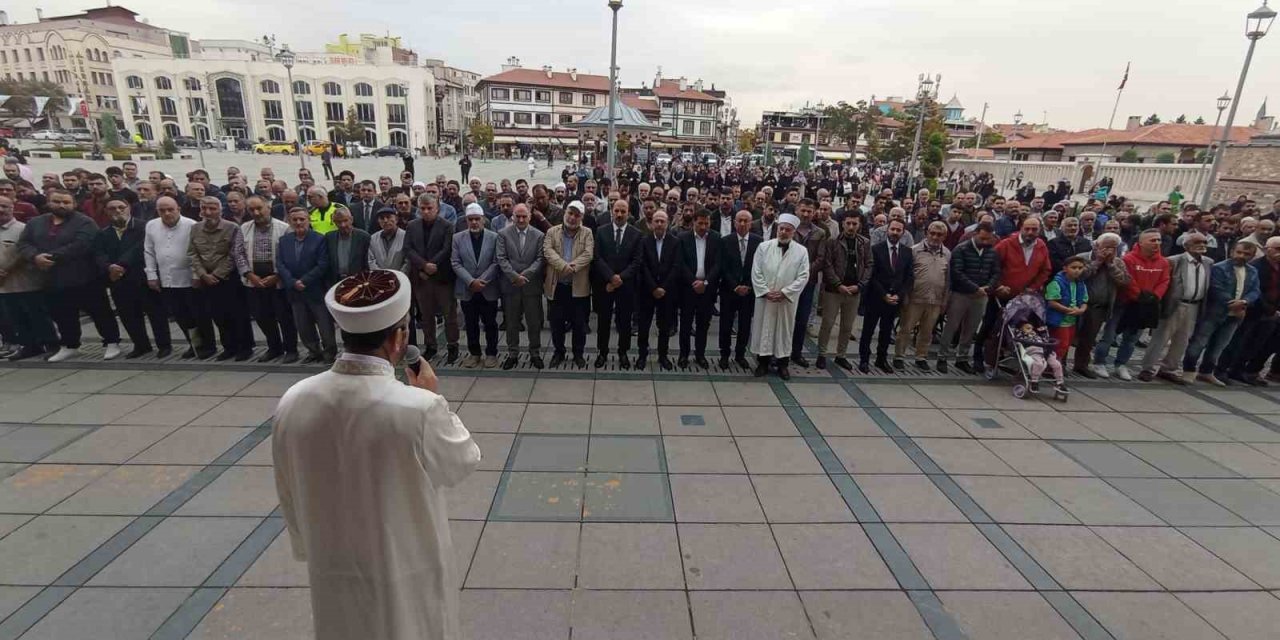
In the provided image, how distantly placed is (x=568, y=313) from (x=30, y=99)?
8654 centimetres

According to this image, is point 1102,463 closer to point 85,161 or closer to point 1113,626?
point 1113,626

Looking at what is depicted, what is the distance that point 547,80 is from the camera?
73.8 meters

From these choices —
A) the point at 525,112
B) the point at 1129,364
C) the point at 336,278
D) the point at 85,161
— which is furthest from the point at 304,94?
the point at 1129,364

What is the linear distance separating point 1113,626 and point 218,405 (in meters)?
6.96

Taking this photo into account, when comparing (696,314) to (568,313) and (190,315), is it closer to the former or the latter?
(568,313)

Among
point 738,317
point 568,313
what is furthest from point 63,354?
point 738,317

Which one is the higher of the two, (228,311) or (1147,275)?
(1147,275)

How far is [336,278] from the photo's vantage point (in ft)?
20.7

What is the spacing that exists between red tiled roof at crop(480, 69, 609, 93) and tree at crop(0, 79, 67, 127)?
1847 inches

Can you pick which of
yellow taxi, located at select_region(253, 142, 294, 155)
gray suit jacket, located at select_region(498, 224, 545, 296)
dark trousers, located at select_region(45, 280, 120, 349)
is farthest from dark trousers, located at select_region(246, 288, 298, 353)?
yellow taxi, located at select_region(253, 142, 294, 155)

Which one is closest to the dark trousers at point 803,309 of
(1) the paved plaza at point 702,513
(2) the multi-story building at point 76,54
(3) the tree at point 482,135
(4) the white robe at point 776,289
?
(4) the white robe at point 776,289

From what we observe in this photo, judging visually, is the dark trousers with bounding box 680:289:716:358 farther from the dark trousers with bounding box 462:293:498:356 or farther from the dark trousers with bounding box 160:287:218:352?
the dark trousers with bounding box 160:287:218:352

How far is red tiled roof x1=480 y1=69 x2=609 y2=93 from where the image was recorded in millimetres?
72125

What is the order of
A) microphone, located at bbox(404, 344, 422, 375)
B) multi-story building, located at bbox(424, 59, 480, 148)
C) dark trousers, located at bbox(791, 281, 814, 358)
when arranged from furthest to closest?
multi-story building, located at bbox(424, 59, 480, 148) < dark trousers, located at bbox(791, 281, 814, 358) < microphone, located at bbox(404, 344, 422, 375)
